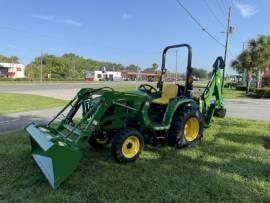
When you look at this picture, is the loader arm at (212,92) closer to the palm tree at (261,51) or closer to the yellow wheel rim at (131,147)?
the yellow wheel rim at (131,147)

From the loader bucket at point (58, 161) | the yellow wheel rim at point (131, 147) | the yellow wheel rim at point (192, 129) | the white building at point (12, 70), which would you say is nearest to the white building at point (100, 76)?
the white building at point (12, 70)

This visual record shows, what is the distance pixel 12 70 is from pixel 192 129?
217 ft

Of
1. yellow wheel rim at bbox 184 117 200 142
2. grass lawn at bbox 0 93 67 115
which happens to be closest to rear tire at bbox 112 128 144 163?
yellow wheel rim at bbox 184 117 200 142

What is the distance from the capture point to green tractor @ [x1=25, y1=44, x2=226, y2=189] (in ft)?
13.0

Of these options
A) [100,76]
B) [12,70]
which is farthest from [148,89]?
[100,76]

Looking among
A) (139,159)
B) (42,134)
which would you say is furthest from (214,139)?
(42,134)

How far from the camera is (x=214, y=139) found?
22.7 ft

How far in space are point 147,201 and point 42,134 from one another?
214 centimetres

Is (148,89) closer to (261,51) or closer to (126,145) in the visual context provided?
(126,145)

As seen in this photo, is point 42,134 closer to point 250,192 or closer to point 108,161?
point 108,161

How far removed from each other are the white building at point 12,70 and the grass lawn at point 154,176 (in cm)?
6422

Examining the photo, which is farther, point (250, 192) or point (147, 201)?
point (250, 192)

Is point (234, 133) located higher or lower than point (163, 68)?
lower

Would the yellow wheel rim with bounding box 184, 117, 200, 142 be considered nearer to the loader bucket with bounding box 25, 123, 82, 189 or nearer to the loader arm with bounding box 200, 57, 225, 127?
the loader arm with bounding box 200, 57, 225, 127
